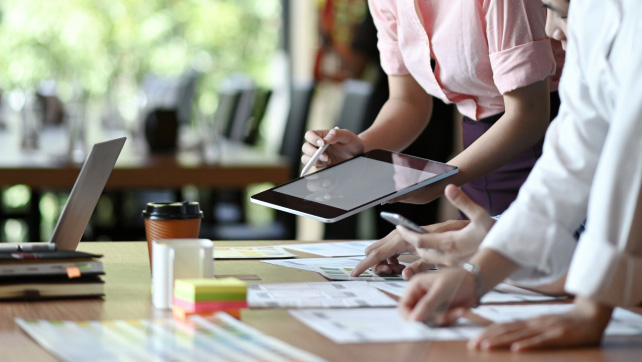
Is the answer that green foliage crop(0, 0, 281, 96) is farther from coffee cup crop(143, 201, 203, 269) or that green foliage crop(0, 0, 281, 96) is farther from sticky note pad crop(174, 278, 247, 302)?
sticky note pad crop(174, 278, 247, 302)

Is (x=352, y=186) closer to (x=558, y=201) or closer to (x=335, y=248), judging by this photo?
(x=335, y=248)

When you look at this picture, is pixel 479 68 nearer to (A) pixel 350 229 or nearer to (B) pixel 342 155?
(B) pixel 342 155

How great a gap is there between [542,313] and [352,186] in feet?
1.29

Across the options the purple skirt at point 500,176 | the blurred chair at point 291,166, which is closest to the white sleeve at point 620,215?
the purple skirt at point 500,176

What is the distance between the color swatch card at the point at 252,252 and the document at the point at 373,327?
447 mm

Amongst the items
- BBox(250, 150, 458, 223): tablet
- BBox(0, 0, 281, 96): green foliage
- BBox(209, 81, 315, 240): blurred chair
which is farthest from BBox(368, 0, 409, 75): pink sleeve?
BBox(0, 0, 281, 96): green foliage

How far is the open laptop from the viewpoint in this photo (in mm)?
1248

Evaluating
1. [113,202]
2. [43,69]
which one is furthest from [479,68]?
[43,69]

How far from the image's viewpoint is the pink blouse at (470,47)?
143cm

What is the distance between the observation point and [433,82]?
1694mm

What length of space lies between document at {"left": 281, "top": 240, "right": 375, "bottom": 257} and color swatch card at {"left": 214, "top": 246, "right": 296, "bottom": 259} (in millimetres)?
41

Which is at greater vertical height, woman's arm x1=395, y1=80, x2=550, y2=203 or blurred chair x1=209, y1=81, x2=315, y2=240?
woman's arm x1=395, y1=80, x2=550, y2=203

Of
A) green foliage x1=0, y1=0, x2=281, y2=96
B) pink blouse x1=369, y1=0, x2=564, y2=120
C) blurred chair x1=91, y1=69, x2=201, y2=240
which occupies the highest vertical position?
green foliage x1=0, y1=0, x2=281, y2=96

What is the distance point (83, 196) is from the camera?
128cm
